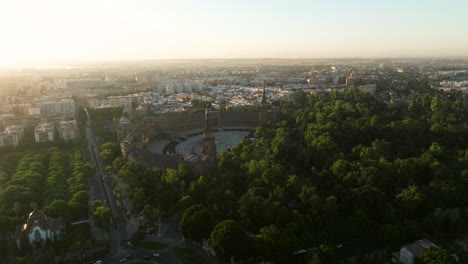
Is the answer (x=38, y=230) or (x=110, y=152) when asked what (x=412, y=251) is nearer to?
(x=38, y=230)

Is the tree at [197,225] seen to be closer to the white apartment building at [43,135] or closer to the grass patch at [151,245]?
the grass patch at [151,245]

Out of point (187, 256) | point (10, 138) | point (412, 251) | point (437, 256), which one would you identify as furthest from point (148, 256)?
point (10, 138)

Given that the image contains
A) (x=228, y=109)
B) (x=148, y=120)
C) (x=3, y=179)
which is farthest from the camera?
(x=228, y=109)

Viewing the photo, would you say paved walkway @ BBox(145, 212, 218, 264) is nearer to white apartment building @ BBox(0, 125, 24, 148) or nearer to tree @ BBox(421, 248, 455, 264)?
tree @ BBox(421, 248, 455, 264)

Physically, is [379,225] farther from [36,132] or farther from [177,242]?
[36,132]

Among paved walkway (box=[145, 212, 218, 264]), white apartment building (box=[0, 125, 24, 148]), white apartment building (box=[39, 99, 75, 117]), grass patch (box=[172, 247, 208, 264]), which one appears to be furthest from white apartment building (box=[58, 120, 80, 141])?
grass patch (box=[172, 247, 208, 264])

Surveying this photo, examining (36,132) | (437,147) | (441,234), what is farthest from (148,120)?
(441,234)
